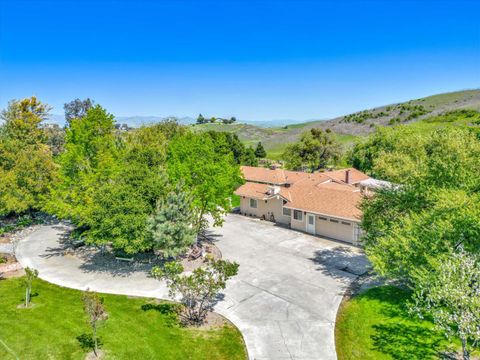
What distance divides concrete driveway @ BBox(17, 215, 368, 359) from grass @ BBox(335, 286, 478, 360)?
61 cm

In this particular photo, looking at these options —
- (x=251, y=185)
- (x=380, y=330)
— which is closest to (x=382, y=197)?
(x=380, y=330)

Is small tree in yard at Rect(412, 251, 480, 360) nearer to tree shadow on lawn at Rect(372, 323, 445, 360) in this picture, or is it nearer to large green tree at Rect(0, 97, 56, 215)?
tree shadow on lawn at Rect(372, 323, 445, 360)

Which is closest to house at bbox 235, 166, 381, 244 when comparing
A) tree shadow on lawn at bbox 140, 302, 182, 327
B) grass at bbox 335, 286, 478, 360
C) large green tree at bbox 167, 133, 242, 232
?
grass at bbox 335, 286, 478, 360

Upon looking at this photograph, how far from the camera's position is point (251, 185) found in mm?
34406

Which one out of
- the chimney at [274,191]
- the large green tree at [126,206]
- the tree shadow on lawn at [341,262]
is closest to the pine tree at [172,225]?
the large green tree at [126,206]

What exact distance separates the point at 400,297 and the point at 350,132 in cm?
7728

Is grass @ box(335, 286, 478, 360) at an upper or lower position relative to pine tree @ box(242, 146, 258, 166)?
lower

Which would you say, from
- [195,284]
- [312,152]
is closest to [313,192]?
[195,284]

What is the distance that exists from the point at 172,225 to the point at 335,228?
13624 millimetres

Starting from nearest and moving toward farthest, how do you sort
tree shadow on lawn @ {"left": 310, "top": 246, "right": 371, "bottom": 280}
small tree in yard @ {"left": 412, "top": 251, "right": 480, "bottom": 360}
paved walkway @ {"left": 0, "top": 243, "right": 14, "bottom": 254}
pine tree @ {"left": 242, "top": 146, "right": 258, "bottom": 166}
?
small tree in yard @ {"left": 412, "top": 251, "right": 480, "bottom": 360}, tree shadow on lawn @ {"left": 310, "top": 246, "right": 371, "bottom": 280}, paved walkway @ {"left": 0, "top": 243, "right": 14, "bottom": 254}, pine tree @ {"left": 242, "top": 146, "right": 258, "bottom": 166}

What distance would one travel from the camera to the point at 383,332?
13469mm

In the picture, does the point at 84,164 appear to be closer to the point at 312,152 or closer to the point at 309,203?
the point at 309,203

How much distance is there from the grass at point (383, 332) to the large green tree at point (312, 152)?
3844 centimetres

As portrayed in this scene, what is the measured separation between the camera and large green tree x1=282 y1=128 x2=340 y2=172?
5356 cm
